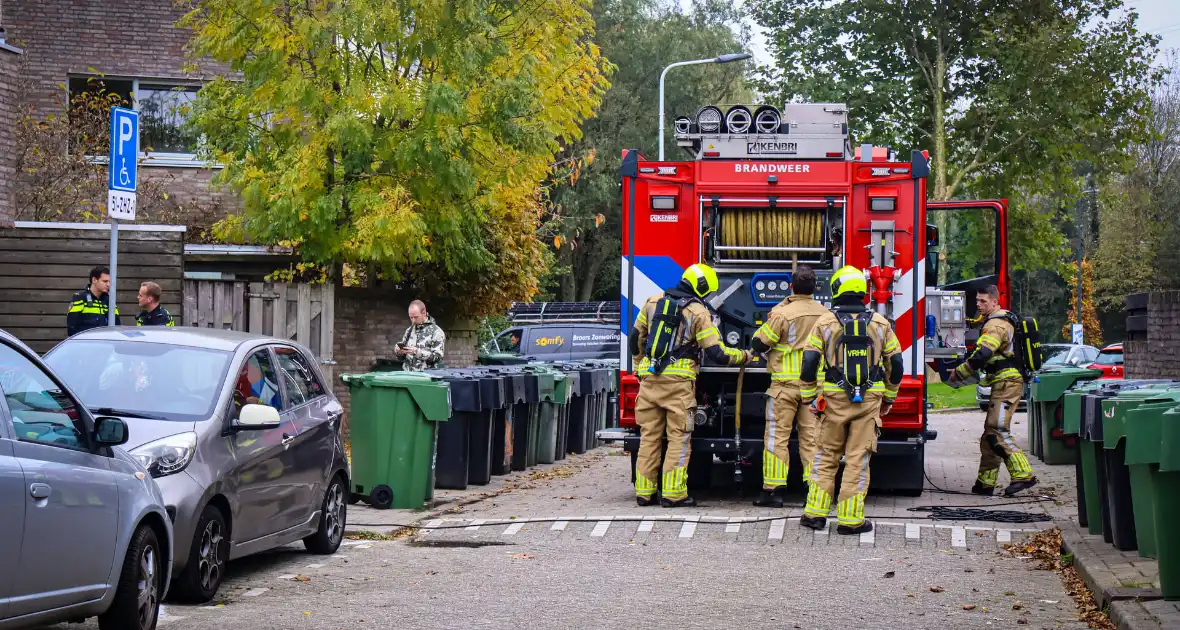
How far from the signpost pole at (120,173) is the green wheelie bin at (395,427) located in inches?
98.5

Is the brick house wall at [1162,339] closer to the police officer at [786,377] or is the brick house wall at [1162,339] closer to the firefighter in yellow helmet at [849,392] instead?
the police officer at [786,377]

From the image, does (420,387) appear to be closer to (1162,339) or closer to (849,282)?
(849,282)

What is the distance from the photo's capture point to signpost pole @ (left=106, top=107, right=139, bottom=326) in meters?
9.98

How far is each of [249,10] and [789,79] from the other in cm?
2435

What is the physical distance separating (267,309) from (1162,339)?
10152 millimetres

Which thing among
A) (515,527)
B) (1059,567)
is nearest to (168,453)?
(515,527)

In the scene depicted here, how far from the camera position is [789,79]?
127 feet

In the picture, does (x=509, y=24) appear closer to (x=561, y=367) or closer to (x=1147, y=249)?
(x=561, y=367)

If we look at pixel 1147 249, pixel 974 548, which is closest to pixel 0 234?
pixel 974 548

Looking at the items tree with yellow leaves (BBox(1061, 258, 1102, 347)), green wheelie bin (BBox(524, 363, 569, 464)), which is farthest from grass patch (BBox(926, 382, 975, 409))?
tree with yellow leaves (BBox(1061, 258, 1102, 347))

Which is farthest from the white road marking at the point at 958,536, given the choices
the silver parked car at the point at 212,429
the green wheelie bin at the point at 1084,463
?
the silver parked car at the point at 212,429

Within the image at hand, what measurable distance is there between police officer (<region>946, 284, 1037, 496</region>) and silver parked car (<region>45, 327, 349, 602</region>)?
623cm

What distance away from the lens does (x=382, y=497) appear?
12.4 m

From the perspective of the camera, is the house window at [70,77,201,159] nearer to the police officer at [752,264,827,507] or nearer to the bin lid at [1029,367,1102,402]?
the bin lid at [1029,367,1102,402]
